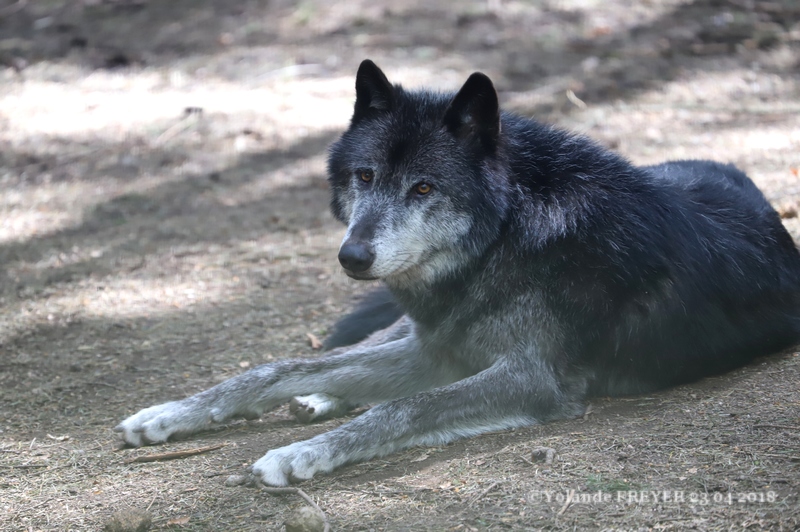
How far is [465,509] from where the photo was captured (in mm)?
3254

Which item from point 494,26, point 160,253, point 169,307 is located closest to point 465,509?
point 169,307

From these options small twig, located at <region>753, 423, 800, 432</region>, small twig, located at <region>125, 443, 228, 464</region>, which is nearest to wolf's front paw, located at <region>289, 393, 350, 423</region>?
small twig, located at <region>125, 443, 228, 464</region>

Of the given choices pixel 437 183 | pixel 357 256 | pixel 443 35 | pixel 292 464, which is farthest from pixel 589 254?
pixel 443 35

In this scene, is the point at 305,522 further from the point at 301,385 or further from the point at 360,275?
the point at 301,385

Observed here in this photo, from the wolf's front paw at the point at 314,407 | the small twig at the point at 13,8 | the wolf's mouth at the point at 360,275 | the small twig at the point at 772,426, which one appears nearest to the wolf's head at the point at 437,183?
the wolf's mouth at the point at 360,275

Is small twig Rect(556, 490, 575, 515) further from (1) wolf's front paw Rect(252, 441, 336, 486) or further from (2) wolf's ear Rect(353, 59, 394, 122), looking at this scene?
(2) wolf's ear Rect(353, 59, 394, 122)

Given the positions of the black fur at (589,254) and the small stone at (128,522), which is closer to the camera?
the small stone at (128,522)

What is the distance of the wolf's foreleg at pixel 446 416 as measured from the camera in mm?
3838

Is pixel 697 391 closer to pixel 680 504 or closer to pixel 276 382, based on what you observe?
pixel 680 504

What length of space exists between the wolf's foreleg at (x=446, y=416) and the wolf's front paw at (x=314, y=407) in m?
0.63

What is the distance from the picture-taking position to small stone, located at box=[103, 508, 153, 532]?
10.8 feet

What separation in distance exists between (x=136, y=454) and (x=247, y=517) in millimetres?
1111

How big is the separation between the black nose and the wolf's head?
0.61 feet

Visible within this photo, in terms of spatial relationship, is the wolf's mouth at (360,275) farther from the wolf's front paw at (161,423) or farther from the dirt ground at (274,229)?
the wolf's front paw at (161,423)
